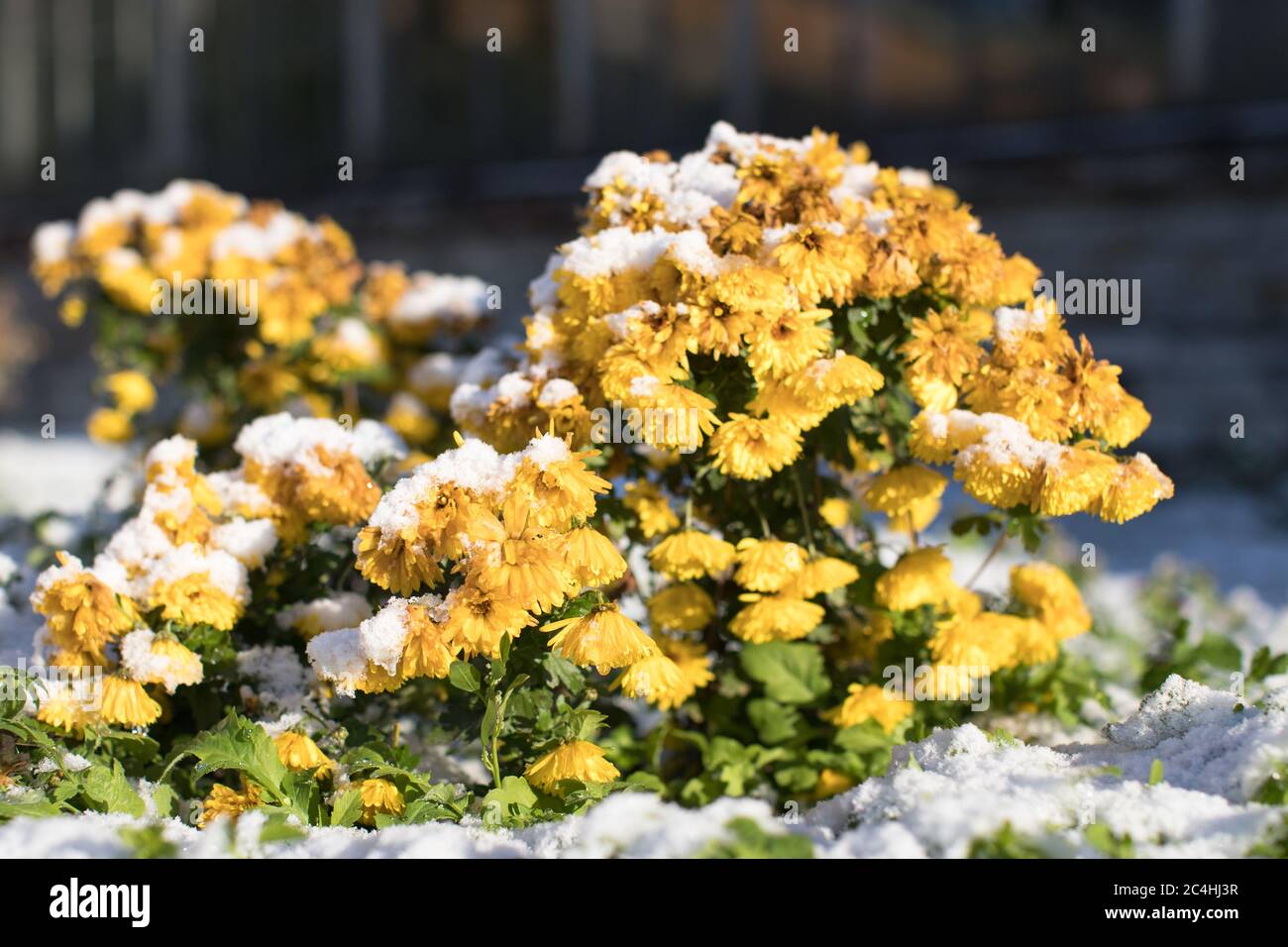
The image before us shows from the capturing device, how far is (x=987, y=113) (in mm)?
5730

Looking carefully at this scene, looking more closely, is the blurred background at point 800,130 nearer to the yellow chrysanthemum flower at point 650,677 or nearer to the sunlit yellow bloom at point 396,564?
the yellow chrysanthemum flower at point 650,677

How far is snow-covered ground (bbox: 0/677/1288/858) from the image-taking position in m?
1.48

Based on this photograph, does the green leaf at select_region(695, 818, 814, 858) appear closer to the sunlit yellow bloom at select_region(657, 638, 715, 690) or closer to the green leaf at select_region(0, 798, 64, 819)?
the sunlit yellow bloom at select_region(657, 638, 715, 690)

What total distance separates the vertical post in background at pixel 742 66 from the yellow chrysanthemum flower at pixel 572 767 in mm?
4816

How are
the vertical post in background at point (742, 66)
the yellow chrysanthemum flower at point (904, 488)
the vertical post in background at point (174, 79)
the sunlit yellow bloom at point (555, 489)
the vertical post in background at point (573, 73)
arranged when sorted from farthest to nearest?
the vertical post in background at point (174, 79) → the vertical post in background at point (573, 73) → the vertical post in background at point (742, 66) → the yellow chrysanthemum flower at point (904, 488) → the sunlit yellow bloom at point (555, 489)

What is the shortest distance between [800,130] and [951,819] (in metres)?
5.01

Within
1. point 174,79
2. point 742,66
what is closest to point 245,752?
point 742,66

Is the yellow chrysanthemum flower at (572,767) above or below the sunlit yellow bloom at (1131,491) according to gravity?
below

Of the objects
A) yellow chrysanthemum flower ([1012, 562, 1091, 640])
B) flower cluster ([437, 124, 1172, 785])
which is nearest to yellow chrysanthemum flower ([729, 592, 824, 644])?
flower cluster ([437, 124, 1172, 785])

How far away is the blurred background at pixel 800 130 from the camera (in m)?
5.34

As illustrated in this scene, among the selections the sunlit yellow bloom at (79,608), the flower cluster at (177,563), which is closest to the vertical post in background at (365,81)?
the flower cluster at (177,563)

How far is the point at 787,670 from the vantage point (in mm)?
2285
